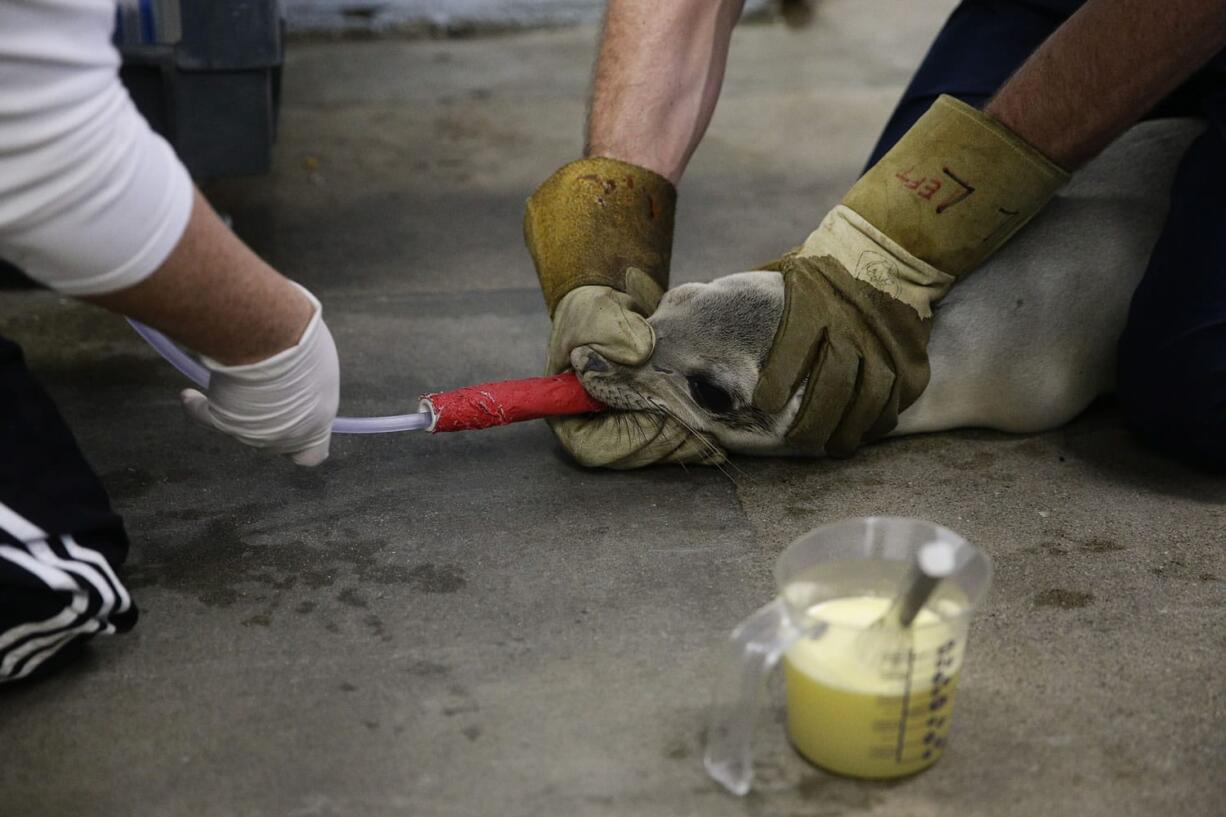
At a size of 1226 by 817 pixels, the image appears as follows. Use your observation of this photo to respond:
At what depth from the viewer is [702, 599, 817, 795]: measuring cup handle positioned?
3.80 feet

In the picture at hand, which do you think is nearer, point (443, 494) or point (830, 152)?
point (443, 494)

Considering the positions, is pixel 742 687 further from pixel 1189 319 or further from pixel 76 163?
pixel 1189 319

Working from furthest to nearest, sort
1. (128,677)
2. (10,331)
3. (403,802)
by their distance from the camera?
(10,331) → (128,677) → (403,802)

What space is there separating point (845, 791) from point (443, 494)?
2.30 feet

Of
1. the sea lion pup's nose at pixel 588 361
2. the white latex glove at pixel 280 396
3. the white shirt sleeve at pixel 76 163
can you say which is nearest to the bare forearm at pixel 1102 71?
the sea lion pup's nose at pixel 588 361

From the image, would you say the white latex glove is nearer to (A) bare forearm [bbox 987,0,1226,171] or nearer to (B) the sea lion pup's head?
(B) the sea lion pup's head

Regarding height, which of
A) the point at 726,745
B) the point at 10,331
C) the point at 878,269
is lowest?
the point at 10,331

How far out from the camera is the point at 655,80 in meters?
2.00

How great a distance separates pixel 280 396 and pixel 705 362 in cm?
57

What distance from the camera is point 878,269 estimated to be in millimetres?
1745

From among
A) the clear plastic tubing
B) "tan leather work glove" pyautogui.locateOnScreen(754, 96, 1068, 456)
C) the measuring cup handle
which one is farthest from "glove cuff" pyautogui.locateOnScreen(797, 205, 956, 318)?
the measuring cup handle

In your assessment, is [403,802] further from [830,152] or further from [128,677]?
[830,152]

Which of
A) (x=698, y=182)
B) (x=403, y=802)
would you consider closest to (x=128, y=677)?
(x=403, y=802)

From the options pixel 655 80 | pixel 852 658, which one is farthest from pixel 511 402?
pixel 852 658
